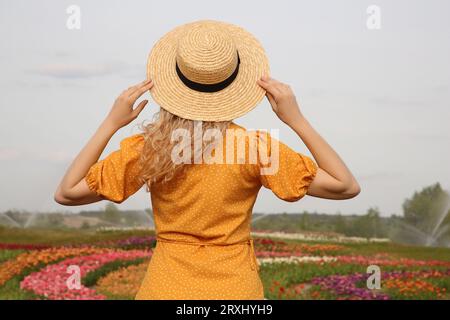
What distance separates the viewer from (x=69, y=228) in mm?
11555

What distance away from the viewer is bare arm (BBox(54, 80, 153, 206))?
10.8ft

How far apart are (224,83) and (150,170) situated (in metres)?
0.59

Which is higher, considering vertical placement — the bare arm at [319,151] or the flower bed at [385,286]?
the bare arm at [319,151]

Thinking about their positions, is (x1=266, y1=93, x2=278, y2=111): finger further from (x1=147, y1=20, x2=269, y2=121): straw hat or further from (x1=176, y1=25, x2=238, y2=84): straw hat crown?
(x1=176, y1=25, x2=238, y2=84): straw hat crown

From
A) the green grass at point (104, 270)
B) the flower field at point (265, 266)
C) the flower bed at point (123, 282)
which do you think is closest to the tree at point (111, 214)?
the flower field at point (265, 266)

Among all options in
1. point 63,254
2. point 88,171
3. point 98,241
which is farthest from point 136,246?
point 88,171

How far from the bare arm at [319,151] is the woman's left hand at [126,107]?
0.66m

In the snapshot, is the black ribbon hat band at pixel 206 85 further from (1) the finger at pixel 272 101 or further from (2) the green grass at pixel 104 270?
(2) the green grass at pixel 104 270

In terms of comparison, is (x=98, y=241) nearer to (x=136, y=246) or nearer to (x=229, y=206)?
(x=136, y=246)

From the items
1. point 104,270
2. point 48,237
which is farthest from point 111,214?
point 104,270

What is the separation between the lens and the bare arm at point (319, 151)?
321 centimetres

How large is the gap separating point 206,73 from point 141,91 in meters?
0.34

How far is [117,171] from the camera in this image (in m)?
3.30

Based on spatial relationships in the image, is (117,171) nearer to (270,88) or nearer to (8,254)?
(270,88)
